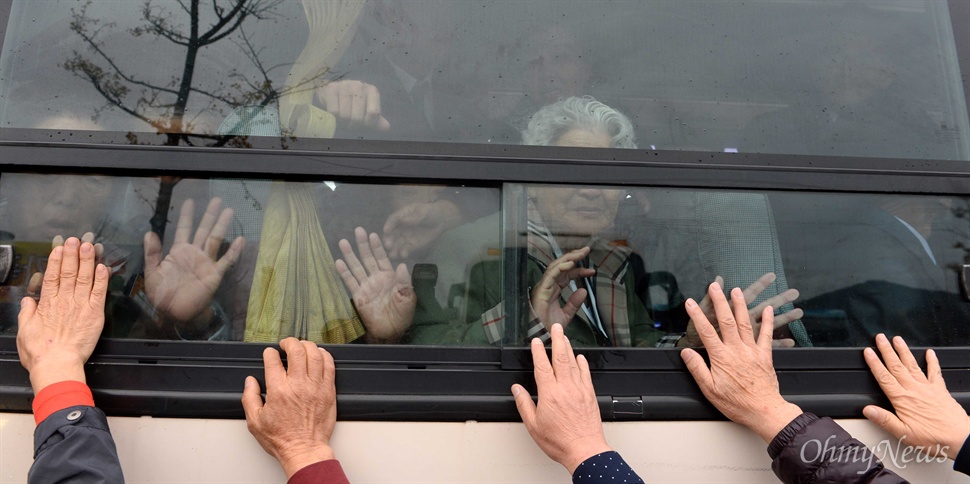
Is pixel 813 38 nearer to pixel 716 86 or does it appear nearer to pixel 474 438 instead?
pixel 716 86

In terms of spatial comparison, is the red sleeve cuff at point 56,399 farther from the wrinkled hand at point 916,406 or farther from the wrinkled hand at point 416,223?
the wrinkled hand at point 916,406

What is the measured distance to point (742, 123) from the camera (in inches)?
64.5

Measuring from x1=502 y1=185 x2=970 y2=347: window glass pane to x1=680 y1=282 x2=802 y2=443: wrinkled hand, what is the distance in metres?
0.06

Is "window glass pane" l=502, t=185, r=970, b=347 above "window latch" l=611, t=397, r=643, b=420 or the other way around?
above

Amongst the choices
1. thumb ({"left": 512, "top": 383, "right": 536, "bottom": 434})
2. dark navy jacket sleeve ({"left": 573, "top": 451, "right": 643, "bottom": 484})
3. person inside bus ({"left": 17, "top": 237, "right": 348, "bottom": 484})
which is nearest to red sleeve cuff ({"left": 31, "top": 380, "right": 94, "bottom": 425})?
person inside bus ({"left": 17, "top": 237, "right": 348, "bottom": 484})

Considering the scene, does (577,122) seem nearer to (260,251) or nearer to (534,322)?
(534,322)

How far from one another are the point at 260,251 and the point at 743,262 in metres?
1.19

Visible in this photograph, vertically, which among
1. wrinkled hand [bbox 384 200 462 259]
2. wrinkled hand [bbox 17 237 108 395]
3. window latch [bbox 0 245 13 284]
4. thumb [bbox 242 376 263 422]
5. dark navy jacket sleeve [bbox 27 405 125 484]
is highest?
wrinkled hand [bbox 384 200 462 259]

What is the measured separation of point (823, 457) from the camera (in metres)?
1.43

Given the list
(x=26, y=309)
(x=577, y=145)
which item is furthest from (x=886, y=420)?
(x=26, y=309)

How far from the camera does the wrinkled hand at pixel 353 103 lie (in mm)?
1555

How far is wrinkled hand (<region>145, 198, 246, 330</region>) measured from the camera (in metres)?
1.50

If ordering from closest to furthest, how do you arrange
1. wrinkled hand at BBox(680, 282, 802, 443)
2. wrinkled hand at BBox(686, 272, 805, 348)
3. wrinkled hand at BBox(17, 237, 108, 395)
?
1. wrinkled hand at BBox(17, 237, 108, 395)
2. wrinkled hand at BBox(680, 282, 802, 443)
3. wrinkled hand at BBox(686, 272, 805, 348)

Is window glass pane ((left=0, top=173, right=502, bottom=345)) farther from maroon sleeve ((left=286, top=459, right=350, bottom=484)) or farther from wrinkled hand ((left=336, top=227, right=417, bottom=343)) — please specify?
maroon sleeve ((left=286, top=459, right=350, bottom=484))
